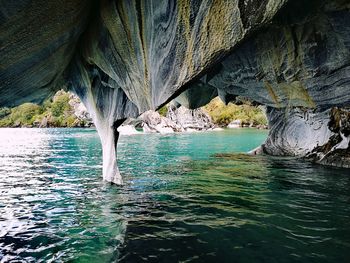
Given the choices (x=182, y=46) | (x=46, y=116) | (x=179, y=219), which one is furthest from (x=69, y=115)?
(x=182, y=46)

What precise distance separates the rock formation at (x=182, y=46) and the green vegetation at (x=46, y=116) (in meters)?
124

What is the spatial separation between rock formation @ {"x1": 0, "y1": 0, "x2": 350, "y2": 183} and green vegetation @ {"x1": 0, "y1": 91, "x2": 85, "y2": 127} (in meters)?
124

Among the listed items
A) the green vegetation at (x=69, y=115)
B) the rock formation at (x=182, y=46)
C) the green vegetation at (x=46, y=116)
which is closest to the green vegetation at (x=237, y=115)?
the green vegetation at (x=69, y=115)

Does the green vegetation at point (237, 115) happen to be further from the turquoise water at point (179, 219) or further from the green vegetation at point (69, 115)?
the turquoise water at point (179, 219)

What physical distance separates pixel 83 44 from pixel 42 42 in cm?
273

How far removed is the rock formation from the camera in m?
5.46

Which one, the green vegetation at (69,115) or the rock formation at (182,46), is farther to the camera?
the green vegetation at (69,115)

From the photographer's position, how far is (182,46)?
6074mm

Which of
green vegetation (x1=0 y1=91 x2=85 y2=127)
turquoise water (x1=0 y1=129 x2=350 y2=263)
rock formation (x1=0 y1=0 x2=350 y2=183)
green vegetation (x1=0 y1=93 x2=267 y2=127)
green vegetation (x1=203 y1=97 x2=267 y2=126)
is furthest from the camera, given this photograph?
green vegetation (x1=0 y1=91 x2=85 y2=127)

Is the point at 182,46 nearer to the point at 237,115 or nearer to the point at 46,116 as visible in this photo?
the point at 237,115

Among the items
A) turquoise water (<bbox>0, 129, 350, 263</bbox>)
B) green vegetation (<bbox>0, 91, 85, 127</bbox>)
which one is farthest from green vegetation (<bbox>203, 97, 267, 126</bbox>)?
turquoise water (<bbox>0, 129, 350, 263</bbox>)

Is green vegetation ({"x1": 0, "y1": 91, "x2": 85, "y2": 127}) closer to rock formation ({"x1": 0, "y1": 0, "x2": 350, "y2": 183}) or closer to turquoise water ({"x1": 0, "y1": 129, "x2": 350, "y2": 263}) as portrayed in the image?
turquoise water ({"x1": 0, "y1": 129, "x2": 350, "y2": 263})

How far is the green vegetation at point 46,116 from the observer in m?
138

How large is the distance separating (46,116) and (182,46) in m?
151
